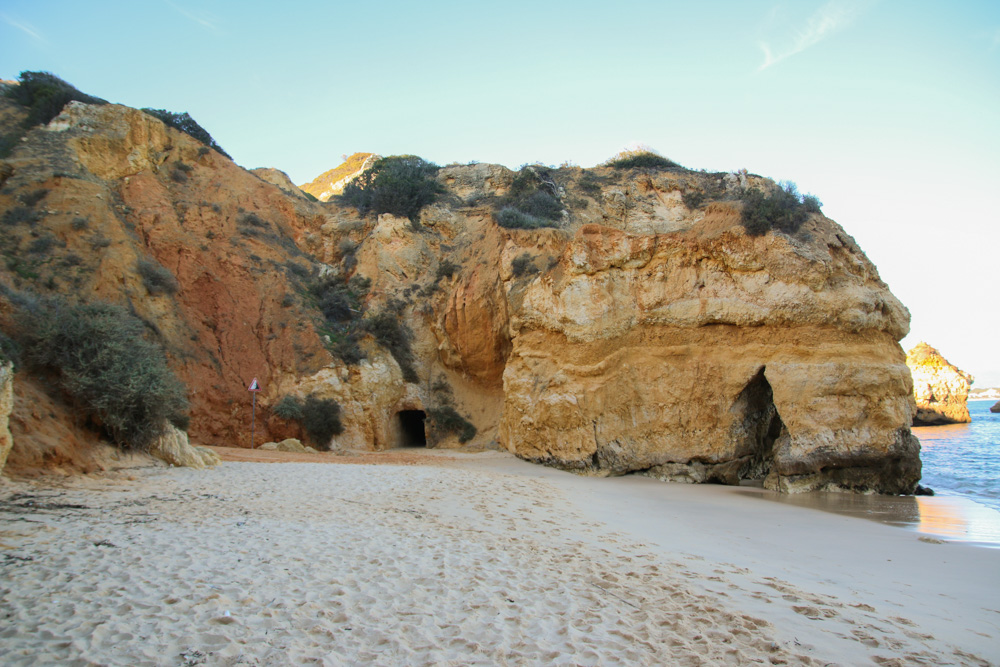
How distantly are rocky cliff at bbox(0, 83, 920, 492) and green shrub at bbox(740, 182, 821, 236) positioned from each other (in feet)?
0.62

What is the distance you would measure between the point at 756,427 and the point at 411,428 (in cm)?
1279

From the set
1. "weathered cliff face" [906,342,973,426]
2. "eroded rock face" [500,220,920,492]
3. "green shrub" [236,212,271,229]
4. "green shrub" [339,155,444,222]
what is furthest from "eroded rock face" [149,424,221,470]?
"weathered cliff face" [906,342,973,426]

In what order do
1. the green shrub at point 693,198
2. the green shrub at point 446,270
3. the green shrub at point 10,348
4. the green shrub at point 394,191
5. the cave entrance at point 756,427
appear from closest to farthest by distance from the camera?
the green shrub at point 10,348 → the cave entrance at point 756,427 → the green shrub at point 446,270 → the green shrub at point 394,191 → the green shrub at point 693,198

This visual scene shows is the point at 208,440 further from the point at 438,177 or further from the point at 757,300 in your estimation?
the point at 438,177

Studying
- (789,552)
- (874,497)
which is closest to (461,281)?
(874,497)

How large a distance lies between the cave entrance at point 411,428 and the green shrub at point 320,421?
273 cm

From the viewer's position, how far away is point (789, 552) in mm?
6262

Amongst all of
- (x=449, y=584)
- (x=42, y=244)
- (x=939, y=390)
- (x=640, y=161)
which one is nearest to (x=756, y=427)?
(x=449, y=584)

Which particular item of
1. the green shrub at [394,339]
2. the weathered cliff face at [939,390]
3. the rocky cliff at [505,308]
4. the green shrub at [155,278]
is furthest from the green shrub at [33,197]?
the weathered cliff face at [939,390]

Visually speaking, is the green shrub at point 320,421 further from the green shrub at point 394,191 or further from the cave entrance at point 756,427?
the cave entrance at point 756,427

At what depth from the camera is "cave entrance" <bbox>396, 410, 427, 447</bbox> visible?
1995 centimetres

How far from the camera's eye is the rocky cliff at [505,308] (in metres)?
11.5

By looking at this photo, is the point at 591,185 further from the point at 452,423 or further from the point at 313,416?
the point at 313,416

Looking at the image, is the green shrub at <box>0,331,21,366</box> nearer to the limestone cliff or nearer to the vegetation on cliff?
the vegetation on cliff
